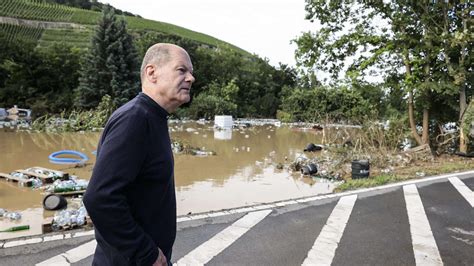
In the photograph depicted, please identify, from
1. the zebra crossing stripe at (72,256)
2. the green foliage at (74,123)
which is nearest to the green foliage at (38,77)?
the green foliage at (74,123)

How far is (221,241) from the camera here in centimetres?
398

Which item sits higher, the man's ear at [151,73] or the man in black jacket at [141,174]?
the man's ear at [151,73]

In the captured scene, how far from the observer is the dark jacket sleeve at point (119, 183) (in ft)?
4.39

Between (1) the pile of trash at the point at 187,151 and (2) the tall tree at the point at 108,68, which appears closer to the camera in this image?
(1) the pile of trash at the point at 187,151

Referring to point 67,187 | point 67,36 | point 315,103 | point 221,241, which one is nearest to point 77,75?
point 67,36

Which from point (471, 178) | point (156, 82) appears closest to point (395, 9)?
point (471, 178)

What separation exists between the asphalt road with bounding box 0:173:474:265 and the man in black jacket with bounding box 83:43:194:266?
82.4 inches

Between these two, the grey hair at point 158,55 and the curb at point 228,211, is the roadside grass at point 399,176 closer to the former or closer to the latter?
the curb at point 228,211

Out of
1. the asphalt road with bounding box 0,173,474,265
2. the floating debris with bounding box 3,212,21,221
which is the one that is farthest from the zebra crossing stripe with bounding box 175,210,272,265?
the floating debris with bounding box 3,212,21,221

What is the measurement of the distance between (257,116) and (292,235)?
33.6 m

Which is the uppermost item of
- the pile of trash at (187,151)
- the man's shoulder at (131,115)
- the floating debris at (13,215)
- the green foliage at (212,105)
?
the green foliage at (212,105)

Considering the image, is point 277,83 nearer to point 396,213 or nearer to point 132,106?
point 396,213

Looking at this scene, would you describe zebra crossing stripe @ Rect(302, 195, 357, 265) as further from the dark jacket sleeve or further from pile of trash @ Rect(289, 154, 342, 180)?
pile of trash @ Rect(289, 154, 342, 180)

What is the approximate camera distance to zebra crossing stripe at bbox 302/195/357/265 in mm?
3566
